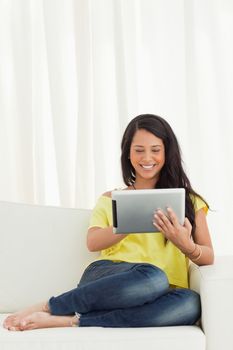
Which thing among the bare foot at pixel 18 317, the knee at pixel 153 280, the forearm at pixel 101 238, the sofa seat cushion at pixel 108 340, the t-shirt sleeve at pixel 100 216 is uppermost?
the t-shirt sleeve at pixel 100 216

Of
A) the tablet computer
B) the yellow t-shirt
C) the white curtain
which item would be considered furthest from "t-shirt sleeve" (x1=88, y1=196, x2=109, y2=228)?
the white curtain

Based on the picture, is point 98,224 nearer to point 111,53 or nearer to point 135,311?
point 135,311

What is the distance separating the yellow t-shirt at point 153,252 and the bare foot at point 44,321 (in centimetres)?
38

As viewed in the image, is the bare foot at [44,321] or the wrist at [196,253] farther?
the wrist at [196,253]

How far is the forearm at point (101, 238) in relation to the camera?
2.25 meters

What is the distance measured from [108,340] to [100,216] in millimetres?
658

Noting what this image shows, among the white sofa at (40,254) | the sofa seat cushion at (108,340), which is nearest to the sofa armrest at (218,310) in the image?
the sofa seat cushion at (108,340)

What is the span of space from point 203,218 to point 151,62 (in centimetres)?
94

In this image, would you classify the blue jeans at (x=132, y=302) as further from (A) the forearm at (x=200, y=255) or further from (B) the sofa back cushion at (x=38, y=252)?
(B) the sofa back cushion at (x=38, y=252)

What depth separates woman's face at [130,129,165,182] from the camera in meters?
2.37

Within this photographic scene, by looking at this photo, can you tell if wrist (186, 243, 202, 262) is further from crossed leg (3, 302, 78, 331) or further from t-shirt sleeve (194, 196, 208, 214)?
crossed leg (3, 302, 78, 331)

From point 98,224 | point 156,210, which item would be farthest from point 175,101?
point 156,210

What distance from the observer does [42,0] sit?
3023 mm

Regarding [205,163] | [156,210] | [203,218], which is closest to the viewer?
[156,210]
